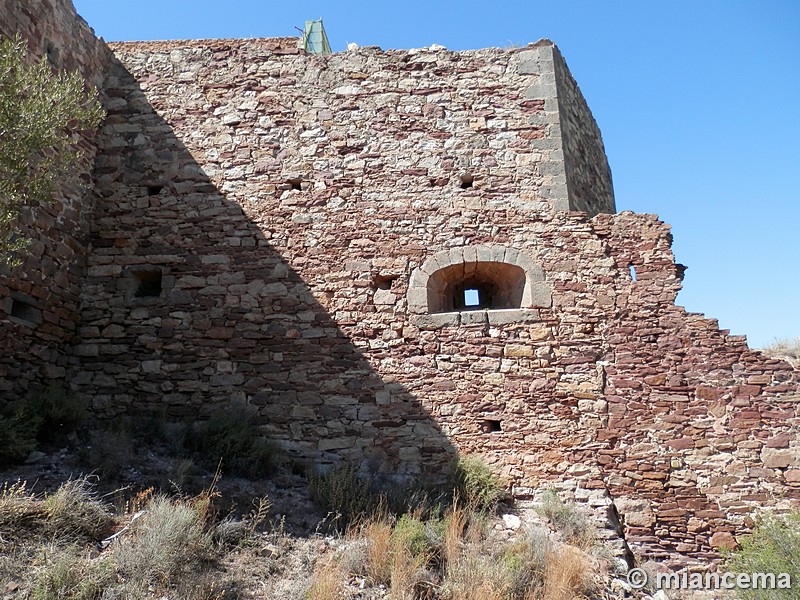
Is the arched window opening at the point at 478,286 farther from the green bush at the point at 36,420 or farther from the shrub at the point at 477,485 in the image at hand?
the green bush at the point at 36,420

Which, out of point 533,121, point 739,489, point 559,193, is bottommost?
point 739,489

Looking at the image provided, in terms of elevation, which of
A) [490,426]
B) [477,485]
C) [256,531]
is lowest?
[256,531]

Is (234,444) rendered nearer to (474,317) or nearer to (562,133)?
(474,317)

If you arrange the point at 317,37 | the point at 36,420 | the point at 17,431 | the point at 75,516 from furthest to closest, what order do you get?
the point at 317,37 < the point at 36,420 < the point at 17,431 < the point at 75,516

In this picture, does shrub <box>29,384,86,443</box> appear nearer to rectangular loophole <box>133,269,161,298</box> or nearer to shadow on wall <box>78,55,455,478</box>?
shadow on wall <box>78,55,455,478</box>

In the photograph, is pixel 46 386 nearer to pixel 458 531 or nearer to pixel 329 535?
pixel 329 535

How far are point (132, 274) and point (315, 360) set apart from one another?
2.67 m

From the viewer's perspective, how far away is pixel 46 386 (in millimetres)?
7754

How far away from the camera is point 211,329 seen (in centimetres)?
816

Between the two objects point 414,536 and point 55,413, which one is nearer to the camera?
point 414,536

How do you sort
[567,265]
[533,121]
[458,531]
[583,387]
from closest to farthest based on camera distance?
[458,531] → [583,387] → [567,265] → [533,121]

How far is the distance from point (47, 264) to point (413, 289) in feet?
14.0

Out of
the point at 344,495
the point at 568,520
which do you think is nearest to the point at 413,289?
the point at 344,495

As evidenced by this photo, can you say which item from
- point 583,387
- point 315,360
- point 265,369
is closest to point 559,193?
point 583,387
